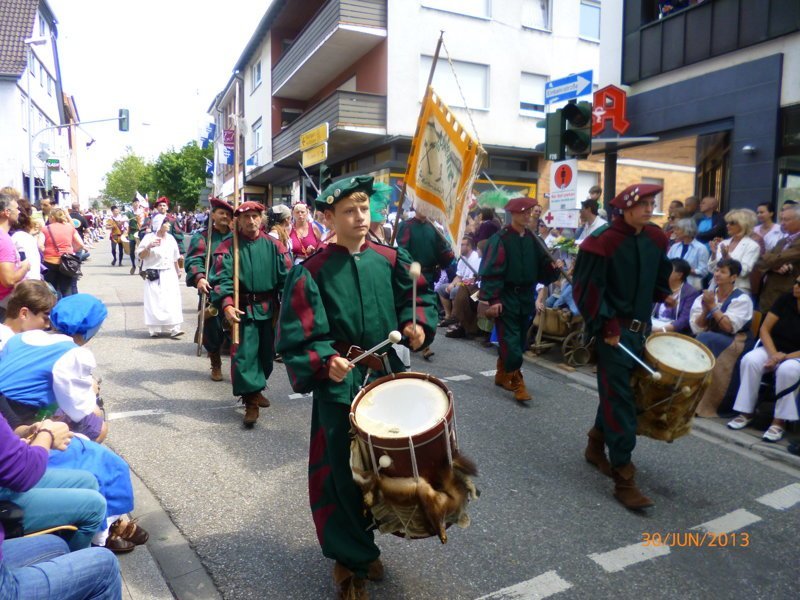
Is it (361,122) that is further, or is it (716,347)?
(361,122)

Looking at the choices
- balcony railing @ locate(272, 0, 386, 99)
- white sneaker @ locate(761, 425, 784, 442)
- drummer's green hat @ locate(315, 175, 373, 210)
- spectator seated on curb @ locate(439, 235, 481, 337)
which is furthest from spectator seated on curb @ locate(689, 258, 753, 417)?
balcony railing @ locate(272, 0, 386, 99)

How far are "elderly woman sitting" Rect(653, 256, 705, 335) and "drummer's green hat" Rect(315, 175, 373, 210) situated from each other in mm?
4773

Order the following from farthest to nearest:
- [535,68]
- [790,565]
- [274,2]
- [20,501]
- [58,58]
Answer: [58,58] < [274,2] < [535,68] < [790,565] < [20,501]

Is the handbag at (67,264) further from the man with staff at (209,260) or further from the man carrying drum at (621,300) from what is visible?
the man carrying drum at (621,300)

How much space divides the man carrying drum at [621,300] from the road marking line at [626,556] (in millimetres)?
479

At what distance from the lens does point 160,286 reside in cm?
944

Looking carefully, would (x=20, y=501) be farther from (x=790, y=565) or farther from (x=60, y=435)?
(x=790, y=565)

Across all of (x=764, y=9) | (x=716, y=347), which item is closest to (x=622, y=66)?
(x=764, y=9)

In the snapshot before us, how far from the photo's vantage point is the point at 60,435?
2.71 meters

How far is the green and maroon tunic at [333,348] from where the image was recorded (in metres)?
2.93

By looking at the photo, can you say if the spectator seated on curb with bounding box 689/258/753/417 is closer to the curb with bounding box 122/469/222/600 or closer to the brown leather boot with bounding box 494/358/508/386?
the brown leather boot with bounding box 494/358/508/386

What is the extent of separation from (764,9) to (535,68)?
12302 mm

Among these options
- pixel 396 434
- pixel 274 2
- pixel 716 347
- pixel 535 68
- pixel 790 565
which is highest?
pixel 274 2

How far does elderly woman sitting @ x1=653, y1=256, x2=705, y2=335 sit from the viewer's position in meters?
6.82
